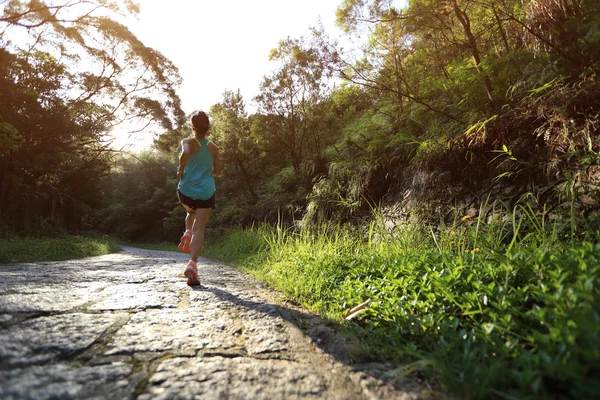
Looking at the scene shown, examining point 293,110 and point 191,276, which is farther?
point 293,110

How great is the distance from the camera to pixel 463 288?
6.23 ft

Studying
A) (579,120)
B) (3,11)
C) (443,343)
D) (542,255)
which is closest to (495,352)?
(443,343)

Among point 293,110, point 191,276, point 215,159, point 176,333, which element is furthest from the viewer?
point 293,110

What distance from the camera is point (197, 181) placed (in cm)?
361

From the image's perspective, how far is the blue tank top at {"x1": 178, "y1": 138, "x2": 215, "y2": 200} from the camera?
3566mm

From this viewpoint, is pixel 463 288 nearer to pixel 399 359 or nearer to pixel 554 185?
pixel 399 359

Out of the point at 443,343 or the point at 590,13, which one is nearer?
the point at 443,343

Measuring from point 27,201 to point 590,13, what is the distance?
2168cm

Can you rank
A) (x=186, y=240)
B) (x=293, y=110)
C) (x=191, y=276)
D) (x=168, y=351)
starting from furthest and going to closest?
(x=293, y=110)
(x=186, y=240)
(x=191, y=276)
(x=168, y=351)

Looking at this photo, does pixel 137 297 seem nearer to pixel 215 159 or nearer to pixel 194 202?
pixel 194 202

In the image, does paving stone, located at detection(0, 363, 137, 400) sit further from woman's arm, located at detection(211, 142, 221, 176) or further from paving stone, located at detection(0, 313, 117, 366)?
woman's arm, located at detection(211, 142, 221, 176)

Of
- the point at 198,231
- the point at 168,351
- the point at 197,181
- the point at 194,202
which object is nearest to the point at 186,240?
the point at 198,231

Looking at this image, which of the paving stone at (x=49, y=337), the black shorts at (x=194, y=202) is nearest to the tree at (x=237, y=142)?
the black shorts at (x=194, y=202)

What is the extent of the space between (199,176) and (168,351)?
2.35 metres
